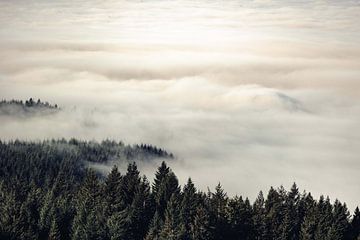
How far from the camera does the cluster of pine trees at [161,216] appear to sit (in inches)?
3684

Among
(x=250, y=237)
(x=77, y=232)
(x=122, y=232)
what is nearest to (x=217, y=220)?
(x=250, y=237)

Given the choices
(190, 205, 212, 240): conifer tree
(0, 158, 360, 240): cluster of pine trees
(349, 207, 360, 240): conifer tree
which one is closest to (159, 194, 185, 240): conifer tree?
(0, 158, 360, 240): cluster of pine trees

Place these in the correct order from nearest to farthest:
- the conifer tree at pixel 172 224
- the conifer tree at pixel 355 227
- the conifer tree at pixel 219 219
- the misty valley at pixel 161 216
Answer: the conifer tree at pixel 172 224 → the misty valley at pixel 161 216 → the conifer tree at pixel 219 219 → the conifer tree at pixel 355 227

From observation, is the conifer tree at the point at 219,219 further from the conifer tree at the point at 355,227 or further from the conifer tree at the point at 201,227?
the conifer tree at the point at 355,227

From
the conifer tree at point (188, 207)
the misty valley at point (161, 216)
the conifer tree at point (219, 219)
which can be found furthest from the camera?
the conifer tree at point (188, 207)

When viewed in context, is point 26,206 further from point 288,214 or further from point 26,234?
point 288,214

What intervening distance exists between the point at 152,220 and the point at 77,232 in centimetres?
1632

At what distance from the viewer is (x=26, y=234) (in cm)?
9106

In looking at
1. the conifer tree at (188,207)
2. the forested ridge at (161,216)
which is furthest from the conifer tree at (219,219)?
the conifer tree at (188,207)

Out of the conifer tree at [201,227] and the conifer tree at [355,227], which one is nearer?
the conifer tree at [201,227]

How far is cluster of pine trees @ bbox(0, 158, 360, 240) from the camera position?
93.6m

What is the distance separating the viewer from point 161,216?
111m

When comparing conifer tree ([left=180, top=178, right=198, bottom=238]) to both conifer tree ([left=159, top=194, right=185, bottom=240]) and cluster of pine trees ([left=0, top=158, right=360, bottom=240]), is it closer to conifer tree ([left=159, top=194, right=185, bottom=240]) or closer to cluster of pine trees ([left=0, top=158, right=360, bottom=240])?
cluster of pine trees ([left=0, top=158, right=360, bottom=240])

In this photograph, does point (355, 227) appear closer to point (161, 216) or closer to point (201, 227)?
point (201, 227)
